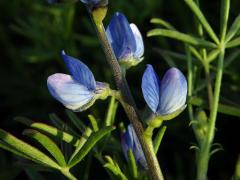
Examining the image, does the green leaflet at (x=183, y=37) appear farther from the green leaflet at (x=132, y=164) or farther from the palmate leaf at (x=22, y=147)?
the palmate leaf at (x=22, y=147)

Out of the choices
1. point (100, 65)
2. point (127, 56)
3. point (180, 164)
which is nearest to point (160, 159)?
point (180, 164)

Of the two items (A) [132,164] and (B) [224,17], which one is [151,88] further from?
(B) [224,17]

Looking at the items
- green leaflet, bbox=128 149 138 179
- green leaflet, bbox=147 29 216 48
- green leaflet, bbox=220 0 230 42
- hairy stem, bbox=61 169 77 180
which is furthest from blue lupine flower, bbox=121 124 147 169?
green leaflet, bbox=220 0 230 42

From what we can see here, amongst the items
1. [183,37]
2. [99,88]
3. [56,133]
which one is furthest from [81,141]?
[183,37]

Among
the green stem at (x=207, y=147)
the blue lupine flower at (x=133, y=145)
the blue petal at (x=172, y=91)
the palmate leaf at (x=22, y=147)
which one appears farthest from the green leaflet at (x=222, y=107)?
the palmate leaf at (x=22, y=147)

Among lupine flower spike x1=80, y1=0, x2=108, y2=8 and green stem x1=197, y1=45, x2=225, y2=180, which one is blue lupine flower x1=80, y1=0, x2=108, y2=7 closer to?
lupine flower spike x1=80, y1=0, x2=108, y2=8

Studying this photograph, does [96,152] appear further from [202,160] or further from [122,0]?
[122,0]
